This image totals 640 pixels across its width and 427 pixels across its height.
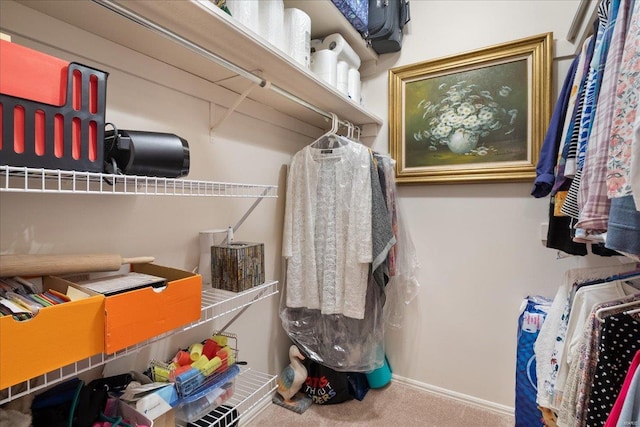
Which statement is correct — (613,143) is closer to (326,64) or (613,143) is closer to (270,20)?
(270,20)

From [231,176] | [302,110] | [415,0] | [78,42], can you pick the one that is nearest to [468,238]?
[302,110]

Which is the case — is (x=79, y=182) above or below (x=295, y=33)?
below

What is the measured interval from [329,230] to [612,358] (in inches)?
44.3

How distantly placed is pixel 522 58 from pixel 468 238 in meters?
1.00

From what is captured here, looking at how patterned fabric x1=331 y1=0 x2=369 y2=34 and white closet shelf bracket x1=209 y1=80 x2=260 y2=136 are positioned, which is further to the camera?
patterned fabric x1=331 y1=0 x2=369 y2=34

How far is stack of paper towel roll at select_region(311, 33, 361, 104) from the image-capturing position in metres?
1.64

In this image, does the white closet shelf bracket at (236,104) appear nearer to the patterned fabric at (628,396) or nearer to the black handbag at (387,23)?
the black handbag at (387,23)

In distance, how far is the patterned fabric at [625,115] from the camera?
0.57 meters

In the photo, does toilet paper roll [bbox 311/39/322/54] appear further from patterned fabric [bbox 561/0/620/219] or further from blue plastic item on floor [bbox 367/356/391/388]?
blue plastic item on floor [bbox 367/356/391/388]

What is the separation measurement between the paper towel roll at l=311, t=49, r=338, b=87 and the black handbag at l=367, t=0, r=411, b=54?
388 millimetres

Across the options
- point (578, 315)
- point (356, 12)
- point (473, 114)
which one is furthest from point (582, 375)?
point (356, 12)

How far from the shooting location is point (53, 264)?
77 centimetres

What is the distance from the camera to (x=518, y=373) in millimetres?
1526

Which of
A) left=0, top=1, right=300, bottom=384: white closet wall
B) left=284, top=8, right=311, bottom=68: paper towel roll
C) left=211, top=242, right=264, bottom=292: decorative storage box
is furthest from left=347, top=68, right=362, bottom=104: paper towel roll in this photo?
left=211, top=242, right=264, bottom=292: decorative storage box
